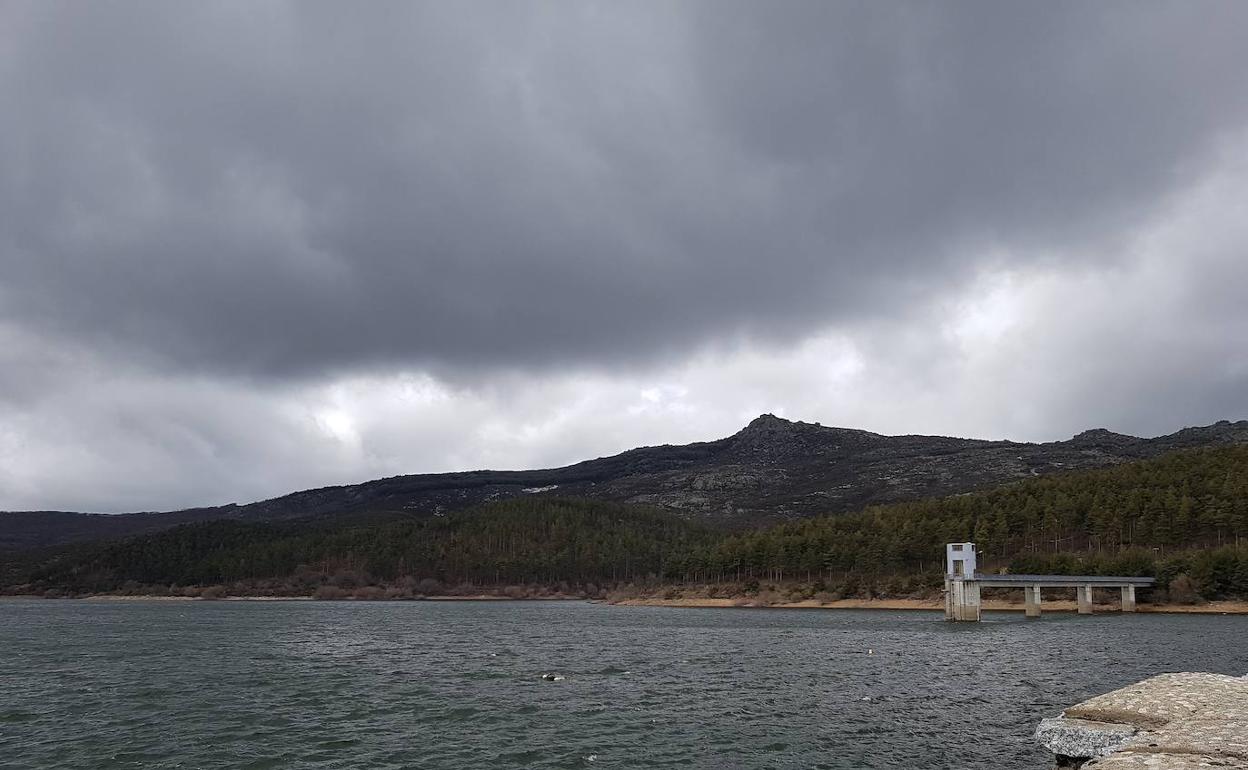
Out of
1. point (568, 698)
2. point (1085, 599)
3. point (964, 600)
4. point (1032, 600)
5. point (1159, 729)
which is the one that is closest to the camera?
point (1159, 729)

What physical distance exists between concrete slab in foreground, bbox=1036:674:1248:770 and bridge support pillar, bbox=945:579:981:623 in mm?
122240

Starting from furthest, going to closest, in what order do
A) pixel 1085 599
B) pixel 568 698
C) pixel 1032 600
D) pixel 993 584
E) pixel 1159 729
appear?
pixel 1085 599 < pixel 1032 600 < pixel 993 584 < pixel 568 698 < pixel 1159 729

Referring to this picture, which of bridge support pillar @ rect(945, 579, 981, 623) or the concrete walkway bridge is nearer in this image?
bridge support pillar @ rect(945, 579, 981, 623)

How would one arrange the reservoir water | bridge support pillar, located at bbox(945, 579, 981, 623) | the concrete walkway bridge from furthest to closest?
the concrete walkway bridge, bridge support pillar, located at bbox(945, 579, 981, 623), the reservoir water

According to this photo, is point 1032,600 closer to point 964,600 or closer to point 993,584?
point 993,584

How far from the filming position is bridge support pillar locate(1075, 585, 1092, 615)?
587ft

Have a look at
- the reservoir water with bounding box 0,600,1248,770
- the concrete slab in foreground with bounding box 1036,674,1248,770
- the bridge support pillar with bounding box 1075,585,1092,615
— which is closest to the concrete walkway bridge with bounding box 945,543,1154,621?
the bridge support pillar with bounding box 1075,585,1092,615

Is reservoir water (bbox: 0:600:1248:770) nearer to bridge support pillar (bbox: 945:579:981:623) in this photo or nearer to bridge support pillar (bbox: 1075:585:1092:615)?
bridge support pillar (bbox: 945:579:981:623)

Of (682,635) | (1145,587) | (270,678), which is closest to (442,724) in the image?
(270,678)

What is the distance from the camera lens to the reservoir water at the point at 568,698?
39000 millimetres

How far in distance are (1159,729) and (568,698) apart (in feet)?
119

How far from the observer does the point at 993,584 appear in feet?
567

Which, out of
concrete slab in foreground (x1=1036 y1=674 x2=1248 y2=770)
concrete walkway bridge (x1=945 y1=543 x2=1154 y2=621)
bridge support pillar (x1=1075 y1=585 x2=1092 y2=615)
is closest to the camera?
concrete slab in foreground (x1=1036 y1=674 x2=1248 y2=770)

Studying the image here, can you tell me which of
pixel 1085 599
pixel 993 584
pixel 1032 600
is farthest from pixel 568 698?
pixel 1085 599
